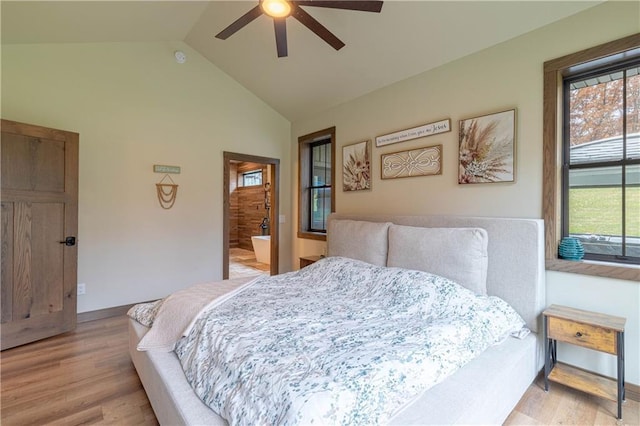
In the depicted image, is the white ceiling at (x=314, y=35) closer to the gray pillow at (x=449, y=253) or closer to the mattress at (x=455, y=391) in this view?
the gray pillow at (x=449, y=253)

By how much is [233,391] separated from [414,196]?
2.47 metres

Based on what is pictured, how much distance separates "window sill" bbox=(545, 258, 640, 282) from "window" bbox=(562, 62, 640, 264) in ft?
0.56

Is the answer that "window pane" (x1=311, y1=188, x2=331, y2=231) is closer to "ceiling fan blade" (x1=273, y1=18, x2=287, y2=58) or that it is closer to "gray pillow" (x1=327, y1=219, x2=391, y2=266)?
"gray pillow" (x1=327, y1=219, x2=391, y2=266)

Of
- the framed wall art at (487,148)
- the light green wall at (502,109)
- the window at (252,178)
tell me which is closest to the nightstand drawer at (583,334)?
the light green wall at (502,109)

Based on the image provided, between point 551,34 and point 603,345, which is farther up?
point 551,34

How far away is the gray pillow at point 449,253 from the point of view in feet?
7.11

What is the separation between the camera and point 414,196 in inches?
120

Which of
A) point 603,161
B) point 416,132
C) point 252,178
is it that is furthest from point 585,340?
point 252,178

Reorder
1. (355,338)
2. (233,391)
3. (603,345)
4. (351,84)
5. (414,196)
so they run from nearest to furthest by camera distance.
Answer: (233,391) → (355,338) → (603,345) → (414,196) → (351,84)

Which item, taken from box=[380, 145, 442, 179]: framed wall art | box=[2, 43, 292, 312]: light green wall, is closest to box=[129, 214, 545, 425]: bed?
box=[380, 145, 442, 179]: framed wall art

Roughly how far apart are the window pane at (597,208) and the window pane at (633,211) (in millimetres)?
41

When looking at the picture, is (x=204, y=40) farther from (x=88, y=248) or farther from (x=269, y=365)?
(x=269, y=365)

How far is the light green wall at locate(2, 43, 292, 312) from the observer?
3.06m

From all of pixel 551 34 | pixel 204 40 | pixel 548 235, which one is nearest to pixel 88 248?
pixel 204 40
